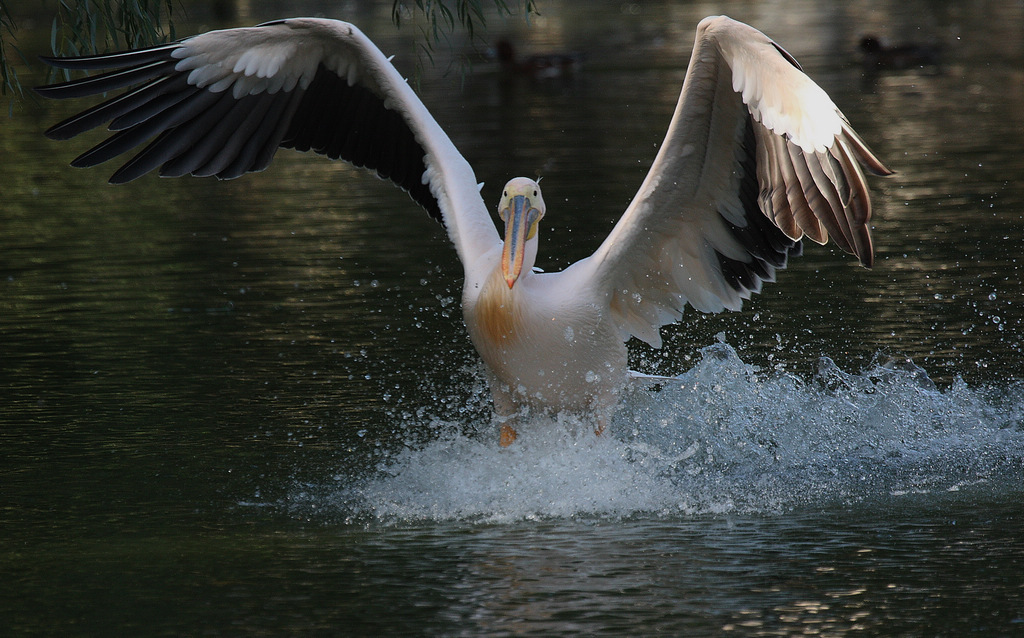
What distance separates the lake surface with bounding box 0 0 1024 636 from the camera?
457 centimetres

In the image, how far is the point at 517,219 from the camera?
19.2 feet

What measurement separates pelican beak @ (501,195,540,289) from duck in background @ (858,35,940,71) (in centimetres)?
1689

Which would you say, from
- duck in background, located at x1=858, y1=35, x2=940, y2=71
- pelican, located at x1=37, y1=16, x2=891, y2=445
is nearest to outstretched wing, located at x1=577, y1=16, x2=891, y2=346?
pelican, located at x1=37, y1=16, x2=891, y2=445

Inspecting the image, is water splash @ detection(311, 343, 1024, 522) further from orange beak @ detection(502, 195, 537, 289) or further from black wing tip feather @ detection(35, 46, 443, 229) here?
black wing tip feather @ detection(35, 46, 443, 229)

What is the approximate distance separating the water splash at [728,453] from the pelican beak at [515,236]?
0.80 metres

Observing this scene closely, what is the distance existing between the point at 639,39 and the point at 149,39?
855 inches

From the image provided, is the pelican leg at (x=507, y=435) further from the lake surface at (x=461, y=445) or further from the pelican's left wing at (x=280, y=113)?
the pelican's left wing at (x=280, y=113)

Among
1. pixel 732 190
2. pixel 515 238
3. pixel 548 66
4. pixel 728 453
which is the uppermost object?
pixel 548 66

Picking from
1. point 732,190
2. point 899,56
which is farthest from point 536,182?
point 899,56

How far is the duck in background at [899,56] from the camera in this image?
21797mm

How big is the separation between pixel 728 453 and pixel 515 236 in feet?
4.27

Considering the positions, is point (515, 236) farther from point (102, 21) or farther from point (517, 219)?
point (102, 21)

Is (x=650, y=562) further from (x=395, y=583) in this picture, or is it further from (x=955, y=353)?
(x=955, y=353)

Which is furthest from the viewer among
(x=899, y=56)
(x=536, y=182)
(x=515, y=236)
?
(x=899, y=56)
